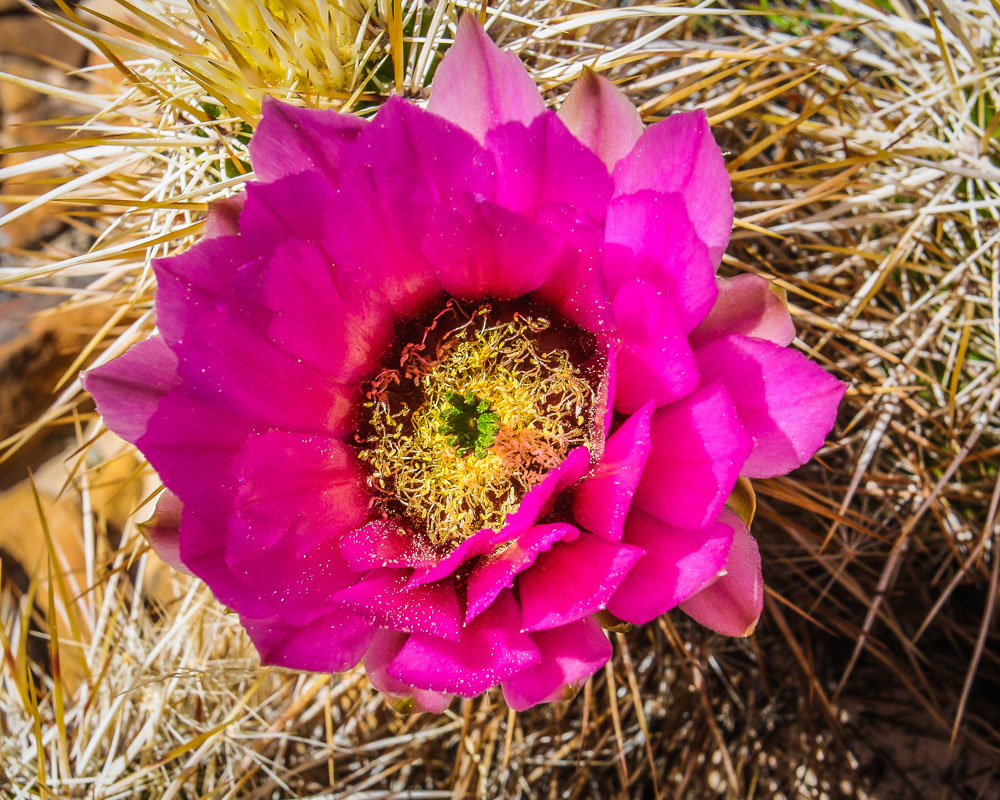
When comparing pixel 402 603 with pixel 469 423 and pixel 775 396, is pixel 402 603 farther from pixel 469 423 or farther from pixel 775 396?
pixel 775 396

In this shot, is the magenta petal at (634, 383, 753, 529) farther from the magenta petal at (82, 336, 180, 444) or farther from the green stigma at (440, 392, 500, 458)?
the magenta petal at (82, 336, 180, 444)

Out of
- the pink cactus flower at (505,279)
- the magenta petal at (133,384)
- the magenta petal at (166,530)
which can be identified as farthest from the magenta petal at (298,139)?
the magenta petal at (166,530)

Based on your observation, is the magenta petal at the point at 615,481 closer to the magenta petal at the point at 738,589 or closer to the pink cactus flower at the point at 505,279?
the pink cactus flower at the point at 505,279

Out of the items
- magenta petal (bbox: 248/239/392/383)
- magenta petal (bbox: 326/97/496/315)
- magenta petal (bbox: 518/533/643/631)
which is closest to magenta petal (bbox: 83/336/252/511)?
magenta petal (bbox: 248/239/392/383)

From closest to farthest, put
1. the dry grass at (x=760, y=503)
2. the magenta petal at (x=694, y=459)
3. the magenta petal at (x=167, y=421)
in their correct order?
1. the magenta petal at (x=694, y=459)
2. the magenta petal at (x=167, y=421)
3. the dry grass at (x=760, y=503)

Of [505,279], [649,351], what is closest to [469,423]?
[505,279]

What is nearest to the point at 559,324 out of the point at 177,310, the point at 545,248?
the point at 545,248

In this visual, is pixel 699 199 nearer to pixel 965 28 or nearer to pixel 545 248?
pixel 545 248
